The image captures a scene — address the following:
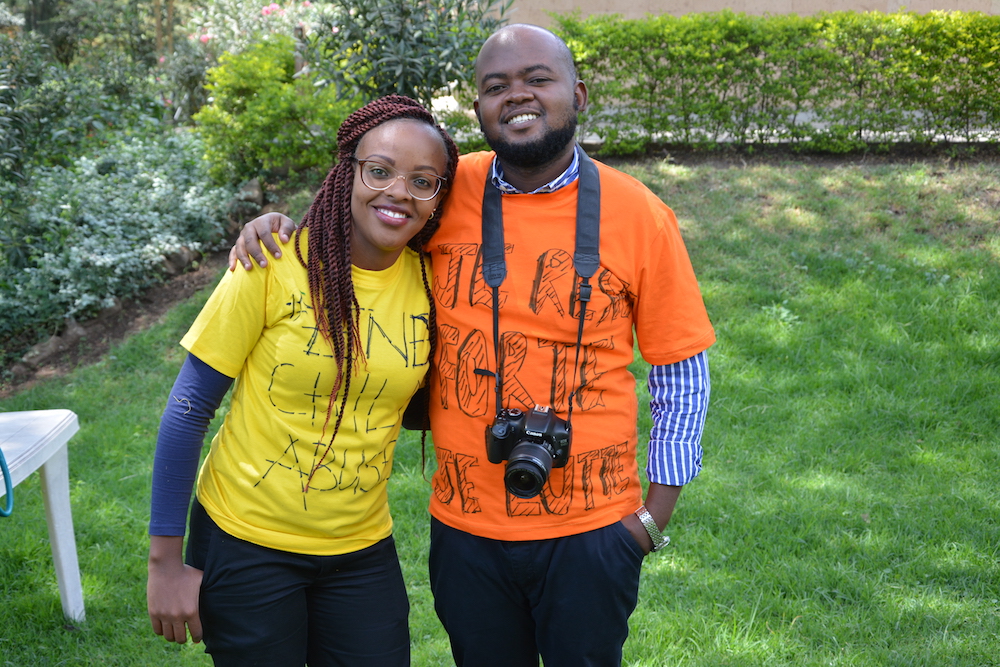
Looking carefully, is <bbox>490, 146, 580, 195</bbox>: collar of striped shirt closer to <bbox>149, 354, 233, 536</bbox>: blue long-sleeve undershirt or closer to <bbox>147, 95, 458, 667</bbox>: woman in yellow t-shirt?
<bbox>147, 95, 458, 667</bbox>: woman in yellow t-shirt

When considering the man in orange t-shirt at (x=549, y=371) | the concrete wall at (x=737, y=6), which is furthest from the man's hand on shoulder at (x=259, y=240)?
the concrete wall at (x=737, y=6)

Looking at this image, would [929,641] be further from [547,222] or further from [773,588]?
[547,222]

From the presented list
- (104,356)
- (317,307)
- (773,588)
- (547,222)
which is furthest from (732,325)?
(104,356)

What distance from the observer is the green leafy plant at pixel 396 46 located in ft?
16.8

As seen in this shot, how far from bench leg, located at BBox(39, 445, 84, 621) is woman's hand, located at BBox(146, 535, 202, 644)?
1632 mm

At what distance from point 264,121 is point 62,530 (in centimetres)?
450

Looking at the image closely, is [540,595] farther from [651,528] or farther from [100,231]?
[100,231]

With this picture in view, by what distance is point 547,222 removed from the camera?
225 centimetres

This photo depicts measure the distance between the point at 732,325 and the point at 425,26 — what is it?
2.80 m

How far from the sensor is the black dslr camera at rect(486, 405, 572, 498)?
81.5 inches

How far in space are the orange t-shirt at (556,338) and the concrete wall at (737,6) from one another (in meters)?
8.33

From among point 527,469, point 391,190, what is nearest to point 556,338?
point 527,469

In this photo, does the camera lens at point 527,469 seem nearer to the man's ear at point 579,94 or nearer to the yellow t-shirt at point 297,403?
the yellow t-shirt at point 297,403

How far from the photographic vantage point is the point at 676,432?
237 cm
